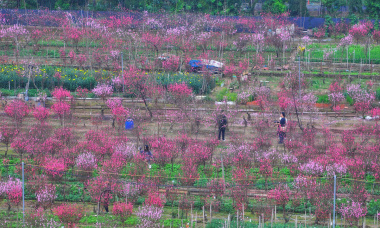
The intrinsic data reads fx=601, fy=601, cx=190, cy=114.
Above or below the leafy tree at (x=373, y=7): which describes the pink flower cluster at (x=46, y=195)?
below

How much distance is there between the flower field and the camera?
52.9 ft

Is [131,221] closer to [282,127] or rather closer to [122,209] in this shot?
[122,209]

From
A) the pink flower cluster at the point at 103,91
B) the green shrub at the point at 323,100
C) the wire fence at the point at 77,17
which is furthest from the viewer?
the wire fence at the point at 77,17

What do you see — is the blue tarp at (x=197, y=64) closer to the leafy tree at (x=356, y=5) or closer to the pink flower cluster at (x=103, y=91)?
the pink flower cluster at (x=103, y=91)

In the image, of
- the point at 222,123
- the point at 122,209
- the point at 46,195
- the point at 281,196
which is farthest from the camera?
the point at 222,123

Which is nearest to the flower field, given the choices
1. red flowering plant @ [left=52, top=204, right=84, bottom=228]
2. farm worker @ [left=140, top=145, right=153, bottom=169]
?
red flowering plant @ [left=52, top=204, right=84, bottom=228]

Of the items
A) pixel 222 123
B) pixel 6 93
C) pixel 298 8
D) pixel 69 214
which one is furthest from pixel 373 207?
pixel 298 8

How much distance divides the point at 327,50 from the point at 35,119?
53.1 ft

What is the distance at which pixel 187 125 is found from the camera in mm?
22359

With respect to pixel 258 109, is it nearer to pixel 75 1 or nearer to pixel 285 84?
pixel 285 84

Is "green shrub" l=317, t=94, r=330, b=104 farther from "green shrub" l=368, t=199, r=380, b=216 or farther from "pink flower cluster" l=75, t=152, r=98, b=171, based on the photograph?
"pink flower cluster" l=75, t=152, r=98, b=171

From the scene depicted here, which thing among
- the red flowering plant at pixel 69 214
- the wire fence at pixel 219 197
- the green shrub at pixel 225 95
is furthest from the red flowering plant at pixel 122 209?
the green shrub at pixel 225 95

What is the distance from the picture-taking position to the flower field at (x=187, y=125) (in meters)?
16.1

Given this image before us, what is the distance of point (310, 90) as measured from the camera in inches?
1027
